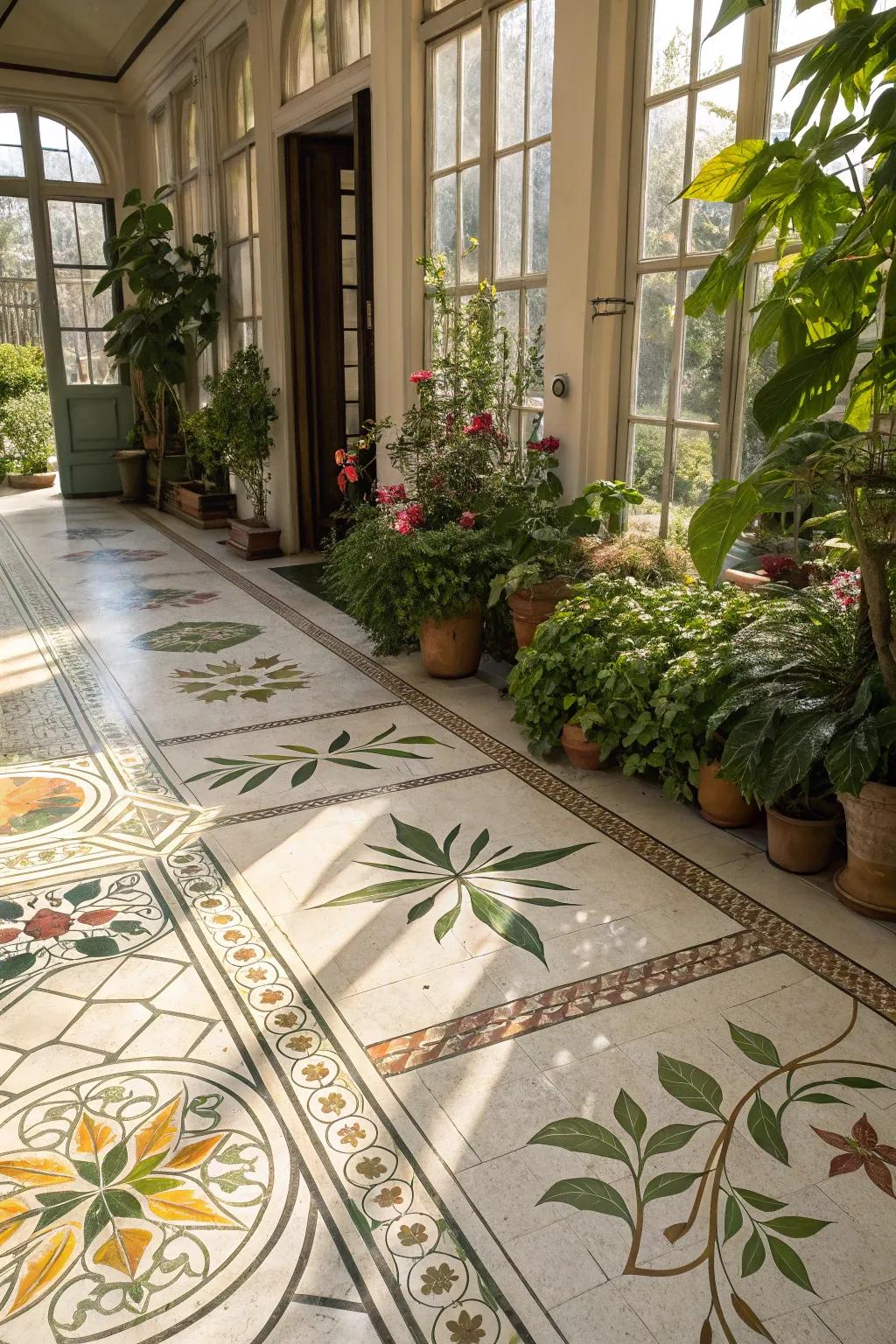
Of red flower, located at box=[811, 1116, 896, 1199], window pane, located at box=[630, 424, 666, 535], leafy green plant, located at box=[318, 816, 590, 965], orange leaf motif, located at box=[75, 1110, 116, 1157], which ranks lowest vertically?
orange leaf motif, located at box=[75, 1110, 116, 1157]

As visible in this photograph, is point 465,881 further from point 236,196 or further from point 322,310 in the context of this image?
point 236,196

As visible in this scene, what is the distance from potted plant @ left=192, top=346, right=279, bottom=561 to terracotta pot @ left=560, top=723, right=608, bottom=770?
4.18 metres

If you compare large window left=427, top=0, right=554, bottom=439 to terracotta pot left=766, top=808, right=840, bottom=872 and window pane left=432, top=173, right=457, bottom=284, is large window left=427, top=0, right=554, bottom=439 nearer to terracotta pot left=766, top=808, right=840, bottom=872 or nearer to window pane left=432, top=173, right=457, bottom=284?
window pane left=432, top=173, right=457, bottom=284

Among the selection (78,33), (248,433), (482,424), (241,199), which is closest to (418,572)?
(482,424)

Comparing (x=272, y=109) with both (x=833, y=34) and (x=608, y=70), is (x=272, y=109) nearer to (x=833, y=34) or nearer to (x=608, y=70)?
(x=608, y=70)

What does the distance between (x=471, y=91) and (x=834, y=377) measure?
3.63 m

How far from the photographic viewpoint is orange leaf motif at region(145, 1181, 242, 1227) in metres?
1.70

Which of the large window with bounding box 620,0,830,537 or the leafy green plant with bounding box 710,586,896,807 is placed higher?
the large window with bounding box 620,0,830,537

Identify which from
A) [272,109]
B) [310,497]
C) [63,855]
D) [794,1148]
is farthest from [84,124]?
[794,1148]

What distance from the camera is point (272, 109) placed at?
22.5 ft

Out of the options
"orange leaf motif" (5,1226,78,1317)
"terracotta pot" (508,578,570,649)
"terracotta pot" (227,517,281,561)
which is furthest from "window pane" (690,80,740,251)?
"terracotta pot" (227,517,281,561)

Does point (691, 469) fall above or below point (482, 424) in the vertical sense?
below

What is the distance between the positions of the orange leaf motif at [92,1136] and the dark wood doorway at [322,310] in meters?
5.42

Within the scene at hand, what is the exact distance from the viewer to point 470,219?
17.0 ft
